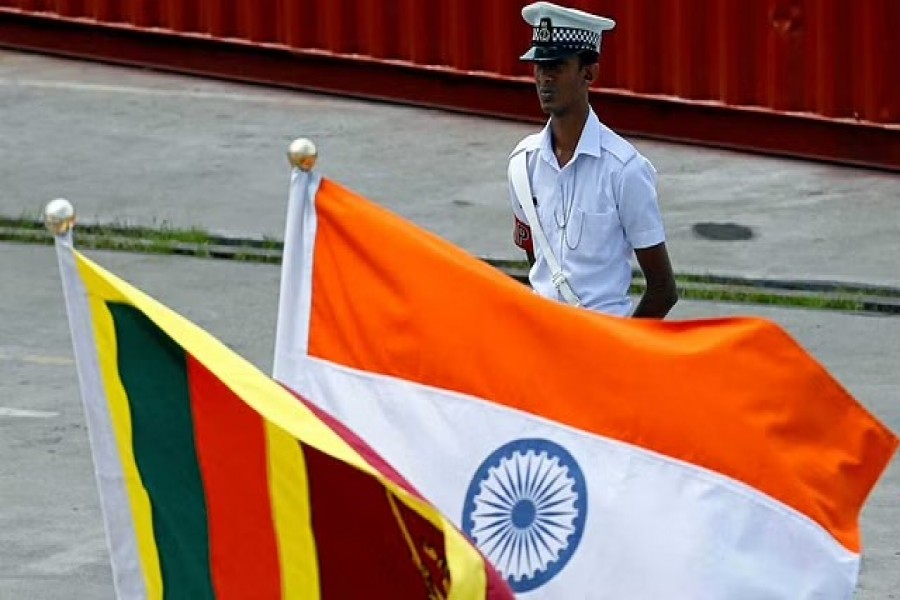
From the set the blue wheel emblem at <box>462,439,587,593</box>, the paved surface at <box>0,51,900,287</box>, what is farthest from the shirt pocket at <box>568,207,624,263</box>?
the paved surface at <box>0,51,900,287</box>

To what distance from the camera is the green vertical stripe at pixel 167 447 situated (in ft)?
17.6

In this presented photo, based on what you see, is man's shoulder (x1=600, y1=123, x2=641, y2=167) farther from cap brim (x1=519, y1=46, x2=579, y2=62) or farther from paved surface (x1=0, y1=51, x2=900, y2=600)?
paved surface (x1=0, y1=51, x2=900, y2=600)

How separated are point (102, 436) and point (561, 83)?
2.23 meters

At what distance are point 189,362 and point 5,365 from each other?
20.4 feet

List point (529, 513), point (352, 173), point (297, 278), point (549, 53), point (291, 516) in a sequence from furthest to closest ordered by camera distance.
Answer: point (352, 173), point (549, 53), point (297, 278), point (529, 513), point (291, 516)

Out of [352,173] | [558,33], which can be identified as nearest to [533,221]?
[558,33]

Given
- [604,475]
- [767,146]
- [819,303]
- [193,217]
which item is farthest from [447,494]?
[767,146]

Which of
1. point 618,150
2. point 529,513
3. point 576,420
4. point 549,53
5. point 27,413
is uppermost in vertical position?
point 549,53

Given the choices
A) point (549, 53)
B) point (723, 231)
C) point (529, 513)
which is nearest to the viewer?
point (529, 513)

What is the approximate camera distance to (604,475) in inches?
251

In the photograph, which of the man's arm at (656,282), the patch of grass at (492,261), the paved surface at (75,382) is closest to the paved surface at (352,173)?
the patch of grass at (492,261)

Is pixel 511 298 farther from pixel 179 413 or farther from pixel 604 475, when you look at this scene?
pixel 179 413

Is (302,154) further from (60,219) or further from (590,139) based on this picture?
(590,139)

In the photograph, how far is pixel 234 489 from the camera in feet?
17.4
